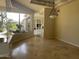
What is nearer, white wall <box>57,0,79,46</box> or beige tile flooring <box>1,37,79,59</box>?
beige tile flooring <box>1,37,79,59</box>

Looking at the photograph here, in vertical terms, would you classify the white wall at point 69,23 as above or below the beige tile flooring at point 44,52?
above

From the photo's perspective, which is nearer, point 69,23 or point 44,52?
point 44,52

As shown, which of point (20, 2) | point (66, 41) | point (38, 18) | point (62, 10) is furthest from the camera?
point (38, 18)

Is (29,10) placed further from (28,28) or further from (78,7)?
(78,7)

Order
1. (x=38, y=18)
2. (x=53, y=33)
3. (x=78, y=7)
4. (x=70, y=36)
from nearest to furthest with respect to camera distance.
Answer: (x=78, y=7), (x=70, y=36), (x=53, y=33), (x=38, y=18)

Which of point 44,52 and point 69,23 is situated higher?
point 69,23

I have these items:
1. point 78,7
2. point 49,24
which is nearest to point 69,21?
point 78,7

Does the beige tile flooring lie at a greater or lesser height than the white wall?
lesser

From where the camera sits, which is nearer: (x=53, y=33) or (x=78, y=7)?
(x=78, y=7)

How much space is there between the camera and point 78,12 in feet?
21.3

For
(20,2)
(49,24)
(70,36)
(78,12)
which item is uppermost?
(20,2)

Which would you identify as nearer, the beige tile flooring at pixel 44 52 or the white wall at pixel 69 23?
the beige tile flooring at pixel 44 52

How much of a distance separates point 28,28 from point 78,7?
517 centimetres

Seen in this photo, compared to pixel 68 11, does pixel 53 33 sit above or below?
below
